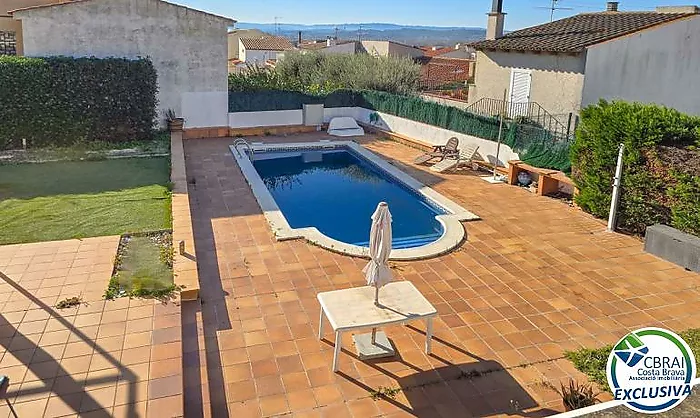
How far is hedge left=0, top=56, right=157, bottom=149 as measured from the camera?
19.0 meters

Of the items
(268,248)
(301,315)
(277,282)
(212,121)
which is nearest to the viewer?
(301,315)

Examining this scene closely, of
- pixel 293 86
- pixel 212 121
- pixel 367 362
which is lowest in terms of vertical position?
pixel 367 362

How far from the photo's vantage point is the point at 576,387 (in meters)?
6.74

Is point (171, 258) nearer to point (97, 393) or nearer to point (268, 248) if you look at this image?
point (268, 248)

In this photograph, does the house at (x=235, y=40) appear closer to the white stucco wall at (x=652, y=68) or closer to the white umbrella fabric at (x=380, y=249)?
the white stucco wall at (x=652, y=68)

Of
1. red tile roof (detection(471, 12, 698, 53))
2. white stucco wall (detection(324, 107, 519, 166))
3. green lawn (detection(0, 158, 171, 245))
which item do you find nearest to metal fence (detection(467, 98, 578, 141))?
white stucco wall (detection(324, 107, 519, 166))

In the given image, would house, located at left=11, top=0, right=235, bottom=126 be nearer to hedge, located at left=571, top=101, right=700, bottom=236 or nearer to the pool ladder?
the pool ladder

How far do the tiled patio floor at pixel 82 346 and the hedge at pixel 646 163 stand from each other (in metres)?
10.3

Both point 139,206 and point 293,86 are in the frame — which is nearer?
point 139,206

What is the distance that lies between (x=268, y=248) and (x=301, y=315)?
3.02m

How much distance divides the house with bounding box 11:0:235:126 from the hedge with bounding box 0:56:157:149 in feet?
3.20

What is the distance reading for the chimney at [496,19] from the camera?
24.5 meters

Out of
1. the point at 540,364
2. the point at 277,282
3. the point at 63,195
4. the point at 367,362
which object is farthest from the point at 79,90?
the point at 540,364

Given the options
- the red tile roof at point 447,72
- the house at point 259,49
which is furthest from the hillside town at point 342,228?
the house at point 259,49
